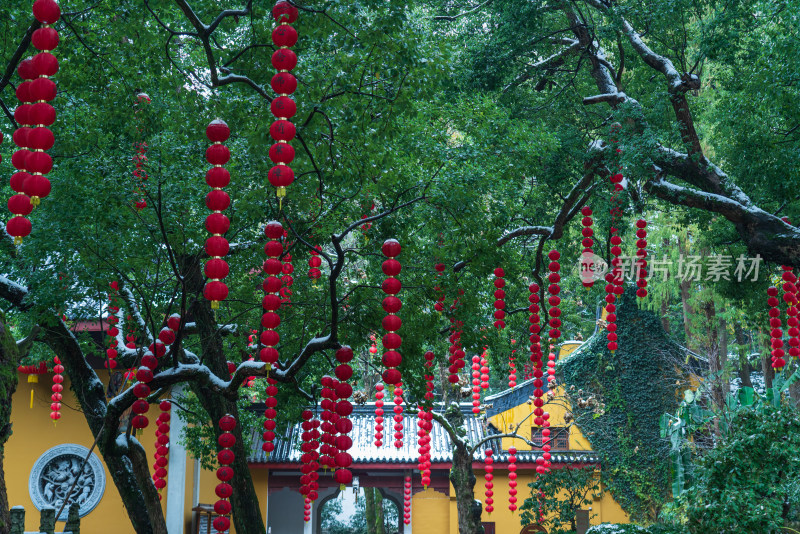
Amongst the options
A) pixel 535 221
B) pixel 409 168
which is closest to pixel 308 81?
pixel 409 168

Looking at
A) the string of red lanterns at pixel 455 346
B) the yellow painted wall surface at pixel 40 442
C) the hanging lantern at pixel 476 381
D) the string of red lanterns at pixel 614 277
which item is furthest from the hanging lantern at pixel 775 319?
the yellow painted wall surface at pixel 40 442

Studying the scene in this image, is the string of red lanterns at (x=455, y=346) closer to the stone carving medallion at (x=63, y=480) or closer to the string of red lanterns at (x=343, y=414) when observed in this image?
the string of red lanterns at (x=343, y=414)

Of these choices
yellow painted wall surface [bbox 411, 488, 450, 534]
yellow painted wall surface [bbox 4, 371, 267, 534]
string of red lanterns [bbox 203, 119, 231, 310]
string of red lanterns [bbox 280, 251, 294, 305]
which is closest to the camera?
string of red lanterns [bbox 203, 119, 231, 310]

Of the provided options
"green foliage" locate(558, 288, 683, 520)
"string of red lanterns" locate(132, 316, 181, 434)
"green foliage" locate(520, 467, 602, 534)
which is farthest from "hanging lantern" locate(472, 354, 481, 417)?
"string of red lanterns" locate(132, 316, 181, 434)

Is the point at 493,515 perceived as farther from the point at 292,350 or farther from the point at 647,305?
the point at 292,350

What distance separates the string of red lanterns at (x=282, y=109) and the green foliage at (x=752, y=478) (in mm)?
5125

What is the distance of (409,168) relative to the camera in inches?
305

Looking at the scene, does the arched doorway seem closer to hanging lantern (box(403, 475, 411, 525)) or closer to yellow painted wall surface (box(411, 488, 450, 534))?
yellow painted wall surface (box(411, 488, 450, 534))

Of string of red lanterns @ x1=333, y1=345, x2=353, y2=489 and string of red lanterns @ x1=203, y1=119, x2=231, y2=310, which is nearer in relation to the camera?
string of red lanterns @ x1=203, y1=119, x2=231, y2=310

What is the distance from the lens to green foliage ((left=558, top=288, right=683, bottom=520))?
50.1ft

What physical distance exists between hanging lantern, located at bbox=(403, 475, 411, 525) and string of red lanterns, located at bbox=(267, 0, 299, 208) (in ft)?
39.4

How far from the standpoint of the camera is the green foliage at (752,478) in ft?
22.4

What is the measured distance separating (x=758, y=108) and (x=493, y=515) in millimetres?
10648

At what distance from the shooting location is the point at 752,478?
7.11 metres
